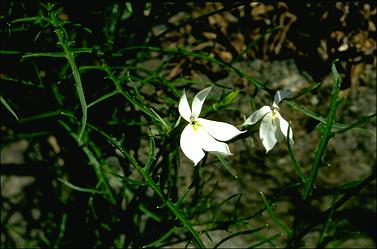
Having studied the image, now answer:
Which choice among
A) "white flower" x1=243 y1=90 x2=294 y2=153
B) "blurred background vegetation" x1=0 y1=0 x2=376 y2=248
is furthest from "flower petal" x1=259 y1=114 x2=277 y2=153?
"blurred background vegetation" x1=0 y1=0 x2=376 y2=248

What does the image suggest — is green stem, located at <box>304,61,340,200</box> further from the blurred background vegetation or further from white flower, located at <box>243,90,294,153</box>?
the blurred background vegetation

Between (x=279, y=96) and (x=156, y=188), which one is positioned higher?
(x=279, y=96)

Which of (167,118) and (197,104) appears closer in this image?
(197,104)

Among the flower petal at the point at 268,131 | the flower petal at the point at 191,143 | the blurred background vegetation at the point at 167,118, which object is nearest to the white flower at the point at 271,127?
the flower petal at the point at 268,131

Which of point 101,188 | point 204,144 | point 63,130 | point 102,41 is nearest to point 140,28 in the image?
point 102,41

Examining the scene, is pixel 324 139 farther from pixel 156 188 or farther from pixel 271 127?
pixel 156 188

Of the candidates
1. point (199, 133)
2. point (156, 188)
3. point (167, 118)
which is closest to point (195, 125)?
point (199, 133)

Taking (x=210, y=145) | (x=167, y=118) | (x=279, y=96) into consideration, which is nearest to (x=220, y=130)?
(x=210, y=145)

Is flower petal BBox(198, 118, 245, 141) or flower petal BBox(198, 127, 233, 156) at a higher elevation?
flower petal BBox(198, 118, 245, 141)
